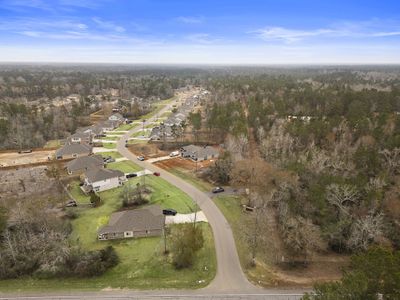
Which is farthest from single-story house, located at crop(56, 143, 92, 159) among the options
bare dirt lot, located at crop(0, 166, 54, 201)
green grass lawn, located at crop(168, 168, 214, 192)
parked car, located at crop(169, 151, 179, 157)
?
green grass lawn, located at crop(168, 168, 214, 192)

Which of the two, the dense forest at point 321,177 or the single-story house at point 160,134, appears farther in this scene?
the single-story house at point 160,134

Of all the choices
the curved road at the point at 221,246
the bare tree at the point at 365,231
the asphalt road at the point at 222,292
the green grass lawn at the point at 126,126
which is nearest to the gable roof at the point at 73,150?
the curved road at the point at 221,246

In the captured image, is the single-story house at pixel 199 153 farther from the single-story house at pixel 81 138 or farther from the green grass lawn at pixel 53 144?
the green grass lawn at pixel 53 144

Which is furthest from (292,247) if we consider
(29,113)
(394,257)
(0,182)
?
(29,113)

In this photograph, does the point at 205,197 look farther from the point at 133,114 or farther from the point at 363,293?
the point at 133,114

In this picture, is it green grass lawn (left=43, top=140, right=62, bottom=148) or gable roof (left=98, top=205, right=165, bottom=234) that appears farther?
green grass lawn (left=43, top=140, right=62, bottom=148)

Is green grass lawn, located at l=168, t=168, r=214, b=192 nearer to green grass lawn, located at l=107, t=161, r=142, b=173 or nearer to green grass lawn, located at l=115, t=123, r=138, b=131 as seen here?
green grass lawn, located at l=107, t=161, r=142, b=173
